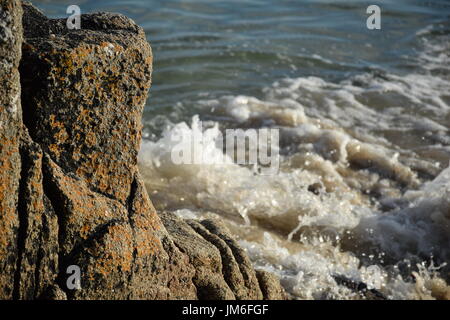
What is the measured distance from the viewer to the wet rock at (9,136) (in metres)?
2.13

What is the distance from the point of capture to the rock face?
7.45ft

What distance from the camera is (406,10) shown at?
1376 centimetres

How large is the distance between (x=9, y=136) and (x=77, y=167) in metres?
0.41

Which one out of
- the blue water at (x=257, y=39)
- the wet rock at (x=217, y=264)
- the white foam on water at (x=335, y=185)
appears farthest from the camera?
the blue water at (x=257, y=39)

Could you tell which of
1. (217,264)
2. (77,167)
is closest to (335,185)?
(217,264)

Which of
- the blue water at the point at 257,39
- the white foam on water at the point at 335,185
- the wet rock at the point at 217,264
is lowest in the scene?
the white foam on water at the point at 335,185

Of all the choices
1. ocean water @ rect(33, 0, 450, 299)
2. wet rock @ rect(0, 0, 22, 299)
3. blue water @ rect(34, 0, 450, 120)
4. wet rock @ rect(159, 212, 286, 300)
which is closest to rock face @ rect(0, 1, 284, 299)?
wet rock @ rect(0, 0, 22, 299)

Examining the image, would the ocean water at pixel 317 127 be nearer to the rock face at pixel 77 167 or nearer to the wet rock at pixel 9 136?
the rock face at pixel 77 167

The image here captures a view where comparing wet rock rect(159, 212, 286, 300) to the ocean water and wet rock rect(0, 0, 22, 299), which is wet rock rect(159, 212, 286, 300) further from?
the ocean water

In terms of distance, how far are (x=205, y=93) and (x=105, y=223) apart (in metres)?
7.25

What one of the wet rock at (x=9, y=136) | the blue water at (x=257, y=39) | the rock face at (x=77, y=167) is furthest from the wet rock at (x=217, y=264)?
the blue water at (x=257, y=39)

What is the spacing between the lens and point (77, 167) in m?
2.56

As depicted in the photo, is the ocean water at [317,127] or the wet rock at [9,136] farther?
the ocean water at [317,127]

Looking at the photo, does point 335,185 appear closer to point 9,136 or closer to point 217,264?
point 217,264
